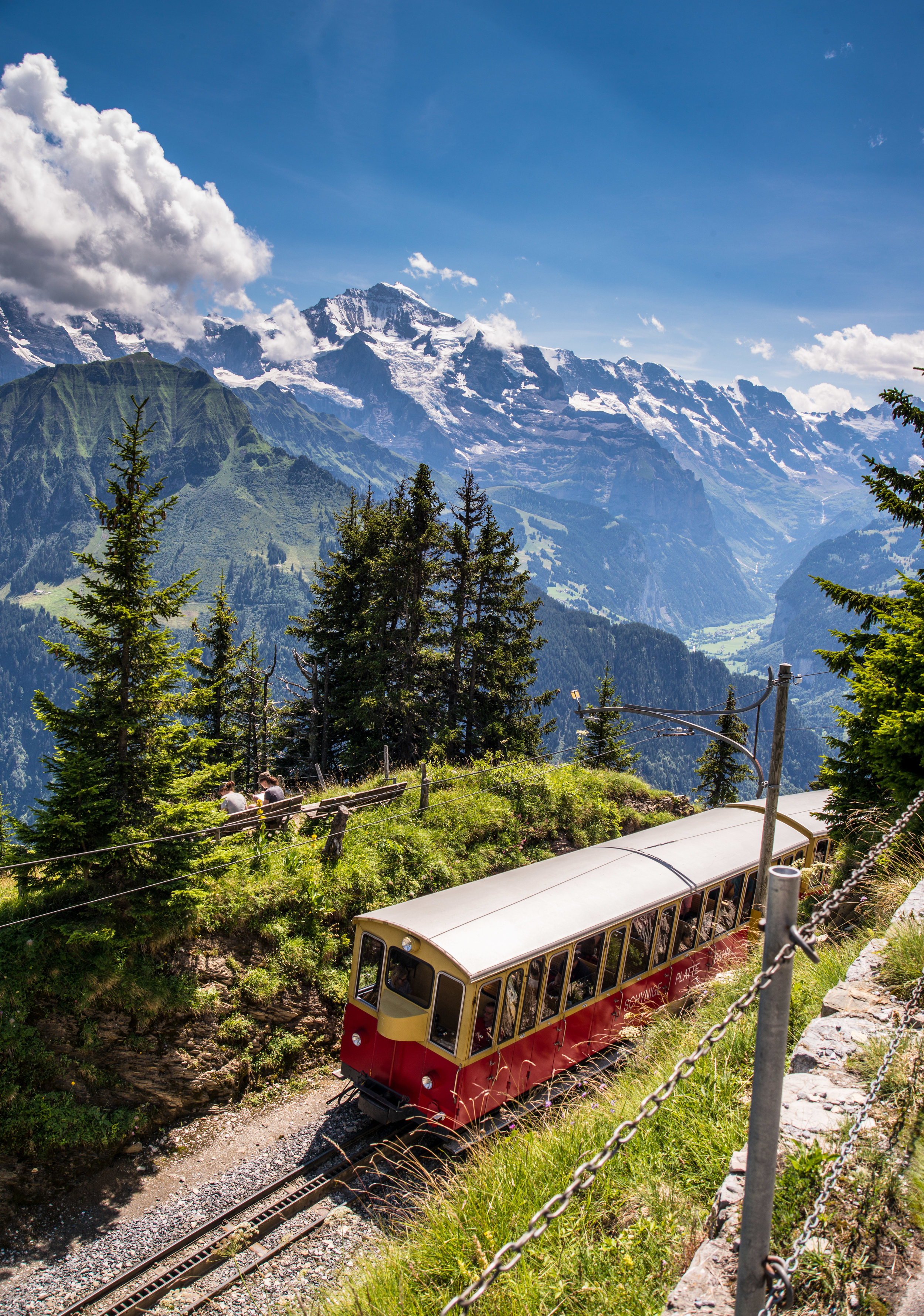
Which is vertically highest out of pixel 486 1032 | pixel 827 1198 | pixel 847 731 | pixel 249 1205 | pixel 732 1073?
pixel 847 731

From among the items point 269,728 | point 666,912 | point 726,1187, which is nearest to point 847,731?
point 666,912

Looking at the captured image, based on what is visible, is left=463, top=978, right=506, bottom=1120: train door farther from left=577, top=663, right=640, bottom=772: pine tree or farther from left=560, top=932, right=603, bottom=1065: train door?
left=577, top=663, right=640, bottom=772: pine tree

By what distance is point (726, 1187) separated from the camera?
4258 mm

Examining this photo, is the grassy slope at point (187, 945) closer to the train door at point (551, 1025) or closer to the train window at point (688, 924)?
the train door at point (551, 1025)

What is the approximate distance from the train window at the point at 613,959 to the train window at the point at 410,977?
300cm

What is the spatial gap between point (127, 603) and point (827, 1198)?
43.2ft

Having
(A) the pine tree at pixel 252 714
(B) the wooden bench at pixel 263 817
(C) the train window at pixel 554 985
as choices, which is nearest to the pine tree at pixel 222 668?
(A) the pine tree at pixel 252 714

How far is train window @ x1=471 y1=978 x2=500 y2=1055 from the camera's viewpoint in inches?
384

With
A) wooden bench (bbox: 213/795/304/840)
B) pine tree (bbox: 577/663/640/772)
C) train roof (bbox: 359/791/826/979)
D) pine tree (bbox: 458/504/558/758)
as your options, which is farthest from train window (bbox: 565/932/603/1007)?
pine tree (bbox: 577/663/640/772)

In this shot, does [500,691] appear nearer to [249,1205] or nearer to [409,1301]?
[249,1205]

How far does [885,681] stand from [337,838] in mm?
11471

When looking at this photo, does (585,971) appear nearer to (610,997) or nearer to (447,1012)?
(610,997)

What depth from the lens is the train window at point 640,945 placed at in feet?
39.0

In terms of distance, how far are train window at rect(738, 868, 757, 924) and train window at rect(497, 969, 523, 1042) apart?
635cm
